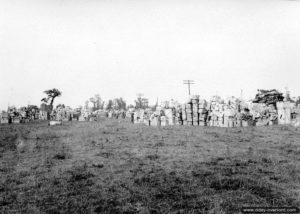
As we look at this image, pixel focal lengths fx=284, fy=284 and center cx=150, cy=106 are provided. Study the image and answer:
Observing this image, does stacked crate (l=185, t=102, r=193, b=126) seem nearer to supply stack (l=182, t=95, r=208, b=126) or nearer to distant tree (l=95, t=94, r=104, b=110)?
supply stack (l=182, t=95, r=208, b=126)

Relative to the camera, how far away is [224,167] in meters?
9.62

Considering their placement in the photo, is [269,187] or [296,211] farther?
[269,187]

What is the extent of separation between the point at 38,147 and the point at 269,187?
35.4 ft

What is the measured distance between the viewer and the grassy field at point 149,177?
6.39m

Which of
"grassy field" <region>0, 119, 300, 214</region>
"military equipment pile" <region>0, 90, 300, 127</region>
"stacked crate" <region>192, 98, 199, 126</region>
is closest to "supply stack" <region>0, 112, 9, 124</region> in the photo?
"military equipment pile" <region>0, 90, 300, 127</region>

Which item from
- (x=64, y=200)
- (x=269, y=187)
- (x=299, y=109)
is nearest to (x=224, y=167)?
(x=269, y=187)

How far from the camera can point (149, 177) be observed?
27.5ft

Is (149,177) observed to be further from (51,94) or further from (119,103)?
(119,103)

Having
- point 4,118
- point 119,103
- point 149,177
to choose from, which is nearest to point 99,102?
point 119,103

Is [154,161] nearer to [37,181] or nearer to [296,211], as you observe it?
[37,181]

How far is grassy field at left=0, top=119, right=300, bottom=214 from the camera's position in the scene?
6391 mm

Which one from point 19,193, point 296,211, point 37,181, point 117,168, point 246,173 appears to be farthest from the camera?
point 117,168

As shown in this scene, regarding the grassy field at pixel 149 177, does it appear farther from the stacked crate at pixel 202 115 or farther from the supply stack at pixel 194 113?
the supply stack at pixel 194 113

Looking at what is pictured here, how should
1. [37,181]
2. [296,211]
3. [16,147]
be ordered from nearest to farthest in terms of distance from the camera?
[296,211] < [37,181] < [16,147]
